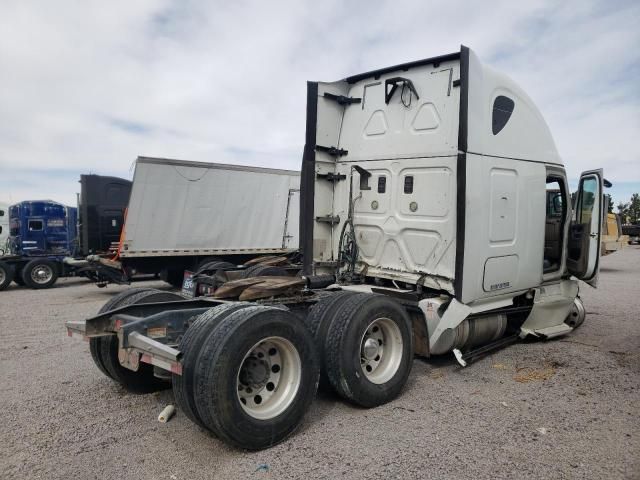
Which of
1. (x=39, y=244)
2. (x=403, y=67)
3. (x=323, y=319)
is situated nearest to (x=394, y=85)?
(x=403, y=67)

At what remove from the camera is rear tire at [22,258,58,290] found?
12922 millimetres

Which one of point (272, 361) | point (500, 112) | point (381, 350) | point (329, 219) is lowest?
point (381, 350)

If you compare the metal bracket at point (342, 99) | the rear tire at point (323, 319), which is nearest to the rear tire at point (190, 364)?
the rear tire at point (323, 319)

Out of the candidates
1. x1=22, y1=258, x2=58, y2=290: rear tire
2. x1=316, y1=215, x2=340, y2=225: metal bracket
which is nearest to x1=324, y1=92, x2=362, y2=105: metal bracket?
x1=316, y1=215, x2=340, y2=225: metal bracket

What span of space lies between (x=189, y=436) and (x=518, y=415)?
2.76 m

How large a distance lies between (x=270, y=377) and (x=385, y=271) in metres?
2.46

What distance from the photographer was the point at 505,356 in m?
5.90

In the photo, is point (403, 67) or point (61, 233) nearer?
point (403, 67)

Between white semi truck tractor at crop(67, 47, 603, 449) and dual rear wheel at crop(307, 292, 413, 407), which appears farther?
dual rear wheel at crop(307, 292, 413, 407)

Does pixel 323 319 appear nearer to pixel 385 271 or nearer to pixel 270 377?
pixel 270 377

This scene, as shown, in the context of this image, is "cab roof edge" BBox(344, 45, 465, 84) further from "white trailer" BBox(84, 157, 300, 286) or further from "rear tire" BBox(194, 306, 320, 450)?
"white trailer" BBox(84, 157, 300, 286)

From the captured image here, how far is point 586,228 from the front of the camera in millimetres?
6441

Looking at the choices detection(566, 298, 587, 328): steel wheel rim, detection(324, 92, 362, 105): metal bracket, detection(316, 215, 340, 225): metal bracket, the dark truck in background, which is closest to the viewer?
detection(324, 92, 362, 105): metal bracket

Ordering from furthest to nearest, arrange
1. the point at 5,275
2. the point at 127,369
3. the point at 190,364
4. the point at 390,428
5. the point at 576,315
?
the point at 5,275 → the point at 576,315 → the point at 127,369 → the point at 390,428 → the point at 190,364
